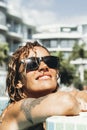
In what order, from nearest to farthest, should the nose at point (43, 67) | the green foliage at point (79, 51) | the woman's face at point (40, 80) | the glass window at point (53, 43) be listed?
the woman's face at point (40, 80), the nose at point (43, 67), the green foliage at point (79, 51), the glass window at point (53, 43)

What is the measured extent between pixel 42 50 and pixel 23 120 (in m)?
0.63

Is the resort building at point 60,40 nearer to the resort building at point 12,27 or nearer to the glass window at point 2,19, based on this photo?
the resort building at point 12,27

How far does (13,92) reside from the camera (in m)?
2.47

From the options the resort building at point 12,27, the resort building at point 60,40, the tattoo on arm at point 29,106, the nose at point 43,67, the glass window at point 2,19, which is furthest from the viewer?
the resort building at point 60,40

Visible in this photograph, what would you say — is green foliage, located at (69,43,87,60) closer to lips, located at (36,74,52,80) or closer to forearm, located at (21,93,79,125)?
lips, located at (36,74,52,80)

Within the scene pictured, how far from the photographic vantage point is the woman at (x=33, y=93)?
1.89 m

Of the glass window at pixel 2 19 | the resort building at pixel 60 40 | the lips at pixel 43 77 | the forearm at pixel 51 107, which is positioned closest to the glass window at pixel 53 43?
the resort building at pixel 60 40

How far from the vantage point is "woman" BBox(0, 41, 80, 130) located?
1886mm

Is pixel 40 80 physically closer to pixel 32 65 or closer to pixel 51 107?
pixel 32 65

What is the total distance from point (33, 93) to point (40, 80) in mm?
90

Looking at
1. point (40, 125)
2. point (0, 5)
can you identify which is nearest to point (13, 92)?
point (40, 125)

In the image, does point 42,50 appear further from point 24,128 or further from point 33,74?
point 24,128

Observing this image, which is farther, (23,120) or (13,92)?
(13,92)

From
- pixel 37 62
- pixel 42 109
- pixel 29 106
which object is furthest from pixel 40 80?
pixel 42 109
